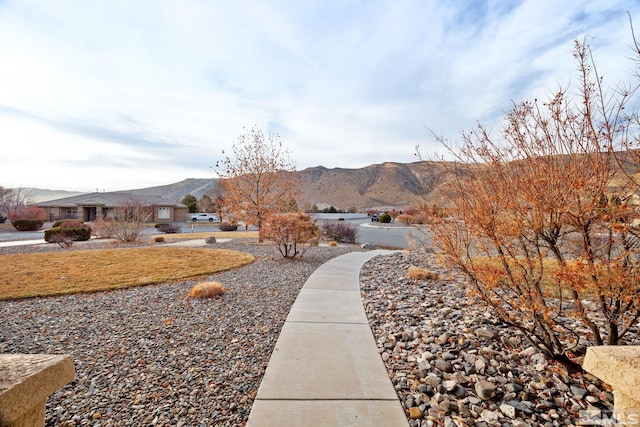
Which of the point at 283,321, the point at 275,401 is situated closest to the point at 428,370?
the point at 275,401

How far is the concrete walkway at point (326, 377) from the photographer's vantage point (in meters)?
2.31

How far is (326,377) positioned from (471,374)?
1361 millimetres

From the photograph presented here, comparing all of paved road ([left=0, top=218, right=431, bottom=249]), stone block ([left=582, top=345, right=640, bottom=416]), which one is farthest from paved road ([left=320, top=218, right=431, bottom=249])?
stone block ([left=582, top=345, right=640, bottom=416])

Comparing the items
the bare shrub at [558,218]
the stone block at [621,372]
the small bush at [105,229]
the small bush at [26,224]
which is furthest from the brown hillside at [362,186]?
the stone block at [621,372]

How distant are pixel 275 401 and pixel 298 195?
538 inches

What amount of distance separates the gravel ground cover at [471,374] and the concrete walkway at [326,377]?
19 cm

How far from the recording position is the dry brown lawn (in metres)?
6.25

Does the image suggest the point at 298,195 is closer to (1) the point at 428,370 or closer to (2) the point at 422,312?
(2) the point at 422,312

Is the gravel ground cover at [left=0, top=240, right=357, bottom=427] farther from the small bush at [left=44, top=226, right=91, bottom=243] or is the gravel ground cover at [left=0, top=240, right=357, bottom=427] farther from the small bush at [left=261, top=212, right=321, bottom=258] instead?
the small bush at [left=44, top=226, right=91, bottom=243]

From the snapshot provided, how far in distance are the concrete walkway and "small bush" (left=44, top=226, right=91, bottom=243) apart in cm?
1617

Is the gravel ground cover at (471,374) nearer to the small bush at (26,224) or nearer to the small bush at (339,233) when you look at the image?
the small bush at (339,233)

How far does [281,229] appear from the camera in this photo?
→ 911cm

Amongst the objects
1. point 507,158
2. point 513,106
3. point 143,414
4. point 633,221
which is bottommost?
point 143,414

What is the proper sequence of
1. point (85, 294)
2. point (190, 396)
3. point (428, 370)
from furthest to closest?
point (85, 294), point (428, 370), point (190, 396)
